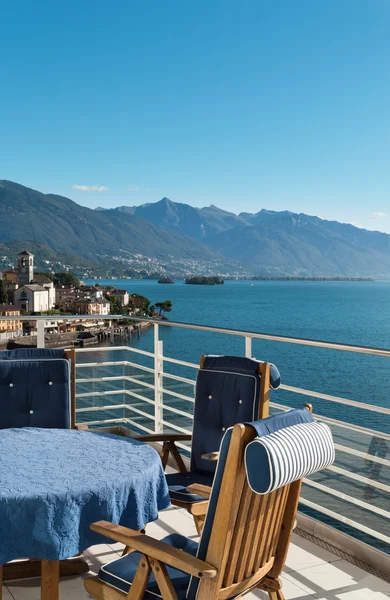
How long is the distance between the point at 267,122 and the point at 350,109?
31.5ft

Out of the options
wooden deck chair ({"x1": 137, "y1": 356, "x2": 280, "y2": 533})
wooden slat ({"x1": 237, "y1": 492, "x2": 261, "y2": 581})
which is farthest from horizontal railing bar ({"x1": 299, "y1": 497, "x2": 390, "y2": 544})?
wooden slat ({"x1": 237, "y1": 492, "x2": 261, "y2": 581})

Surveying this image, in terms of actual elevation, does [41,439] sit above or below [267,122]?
below

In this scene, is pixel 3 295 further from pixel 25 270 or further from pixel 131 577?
pixel 131 577

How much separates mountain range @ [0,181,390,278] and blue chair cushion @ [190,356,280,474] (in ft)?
221

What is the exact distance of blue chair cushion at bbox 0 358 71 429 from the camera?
329 cm

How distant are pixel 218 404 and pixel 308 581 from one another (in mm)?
935

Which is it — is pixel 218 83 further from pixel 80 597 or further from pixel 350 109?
pixel 80 597

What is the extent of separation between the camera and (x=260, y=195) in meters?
65.1

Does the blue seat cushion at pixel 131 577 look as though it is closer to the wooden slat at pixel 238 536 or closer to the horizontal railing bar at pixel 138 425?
the wooden slat at pixel 238 536

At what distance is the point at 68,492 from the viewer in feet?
6.88

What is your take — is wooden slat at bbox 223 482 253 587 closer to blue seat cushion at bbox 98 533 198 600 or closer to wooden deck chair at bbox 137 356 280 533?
blue seat cushion at bbox 98 533 198 600

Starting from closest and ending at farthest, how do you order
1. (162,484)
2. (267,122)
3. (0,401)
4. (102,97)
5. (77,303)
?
1. (162,484)
2. (0,401)
3. (77,303)
4. (102,97)
5. (267,122)

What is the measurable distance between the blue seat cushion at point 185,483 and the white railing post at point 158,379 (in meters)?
1.81

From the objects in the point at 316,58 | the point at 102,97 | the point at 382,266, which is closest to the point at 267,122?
the point at 316,58
